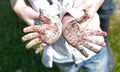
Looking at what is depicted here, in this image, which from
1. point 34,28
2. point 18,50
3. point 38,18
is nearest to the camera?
point 34,28

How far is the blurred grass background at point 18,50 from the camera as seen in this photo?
9.02 ft

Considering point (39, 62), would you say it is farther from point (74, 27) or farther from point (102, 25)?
point (74, 27)

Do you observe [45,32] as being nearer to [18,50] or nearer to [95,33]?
[95,33]

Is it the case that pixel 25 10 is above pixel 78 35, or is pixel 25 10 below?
above

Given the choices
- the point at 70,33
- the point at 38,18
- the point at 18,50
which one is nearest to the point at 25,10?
the point at 38,18

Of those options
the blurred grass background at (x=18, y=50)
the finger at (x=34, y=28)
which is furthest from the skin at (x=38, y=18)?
the blurred grass background at (x=18, y=50)

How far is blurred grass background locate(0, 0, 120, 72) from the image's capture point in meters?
2.75

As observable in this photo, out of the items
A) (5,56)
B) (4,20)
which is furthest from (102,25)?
(4,20)

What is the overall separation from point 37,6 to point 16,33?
132cm

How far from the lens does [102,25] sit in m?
2.34

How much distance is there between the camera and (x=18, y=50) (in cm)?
290

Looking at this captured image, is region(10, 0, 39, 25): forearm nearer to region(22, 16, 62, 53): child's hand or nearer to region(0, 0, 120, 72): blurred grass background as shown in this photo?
region(22, 16, 62, 53): child's hand

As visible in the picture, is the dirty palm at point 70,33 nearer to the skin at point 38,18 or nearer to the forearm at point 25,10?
the skin at point 38,18

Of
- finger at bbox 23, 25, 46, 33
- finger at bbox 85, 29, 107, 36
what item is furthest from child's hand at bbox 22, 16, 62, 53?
finger at bbox 85, 29, 107, 36
